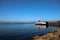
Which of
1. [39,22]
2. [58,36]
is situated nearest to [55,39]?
[58,36]

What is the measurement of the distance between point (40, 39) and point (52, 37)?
1.42 m

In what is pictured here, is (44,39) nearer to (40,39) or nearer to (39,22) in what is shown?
(40,39)

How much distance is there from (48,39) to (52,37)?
67 centimetres

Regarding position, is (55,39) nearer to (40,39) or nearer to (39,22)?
(40,39)

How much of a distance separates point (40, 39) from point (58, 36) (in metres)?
2.08

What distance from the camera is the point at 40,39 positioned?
16391 mm

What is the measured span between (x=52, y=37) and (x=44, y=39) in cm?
99

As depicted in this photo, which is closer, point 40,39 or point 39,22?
point 40,39

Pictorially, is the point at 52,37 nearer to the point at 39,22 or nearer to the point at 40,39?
the point at 40,39

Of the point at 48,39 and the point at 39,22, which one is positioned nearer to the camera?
the point at 48,39

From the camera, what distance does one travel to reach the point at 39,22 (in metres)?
107

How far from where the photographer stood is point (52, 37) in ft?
54.1

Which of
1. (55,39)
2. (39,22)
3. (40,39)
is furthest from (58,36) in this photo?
(39,22)

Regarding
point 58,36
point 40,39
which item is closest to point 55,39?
point 58,36
